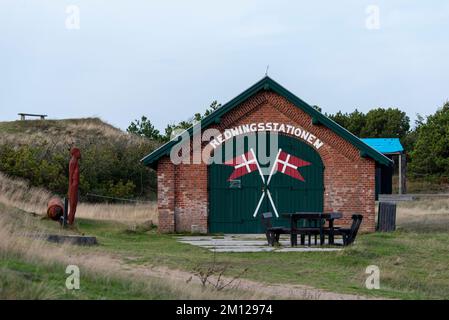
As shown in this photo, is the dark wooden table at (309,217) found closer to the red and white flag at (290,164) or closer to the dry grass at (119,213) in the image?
the red and white flag at (290,164)

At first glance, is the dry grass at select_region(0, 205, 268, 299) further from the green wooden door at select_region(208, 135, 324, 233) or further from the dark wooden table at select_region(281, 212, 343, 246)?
the green wooden door at select_region(208, 135, 324, 233)

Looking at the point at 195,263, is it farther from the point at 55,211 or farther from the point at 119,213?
the point at 119,213

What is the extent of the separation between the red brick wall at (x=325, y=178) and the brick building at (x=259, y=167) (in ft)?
0.11

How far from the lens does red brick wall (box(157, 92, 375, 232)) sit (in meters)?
27.9

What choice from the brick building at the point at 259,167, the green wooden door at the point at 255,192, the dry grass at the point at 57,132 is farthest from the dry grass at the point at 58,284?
the dry grass at the point at 57,132

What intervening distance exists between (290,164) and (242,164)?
163 cm

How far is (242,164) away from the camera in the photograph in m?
28.3

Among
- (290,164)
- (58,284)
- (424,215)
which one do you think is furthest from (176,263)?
(424,215)

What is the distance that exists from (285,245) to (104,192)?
24372 millimetres

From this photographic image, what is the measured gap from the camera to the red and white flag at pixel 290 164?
2820 cm

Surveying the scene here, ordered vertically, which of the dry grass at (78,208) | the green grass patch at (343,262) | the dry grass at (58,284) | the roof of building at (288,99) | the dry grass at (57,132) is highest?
the dry grass at (57,132)

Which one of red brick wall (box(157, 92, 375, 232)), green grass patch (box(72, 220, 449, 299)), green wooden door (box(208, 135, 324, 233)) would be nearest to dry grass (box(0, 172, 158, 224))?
red brick wall (box(157, 92, 375, 232))

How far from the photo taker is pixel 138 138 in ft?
187

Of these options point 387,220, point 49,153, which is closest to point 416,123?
point 49,153
